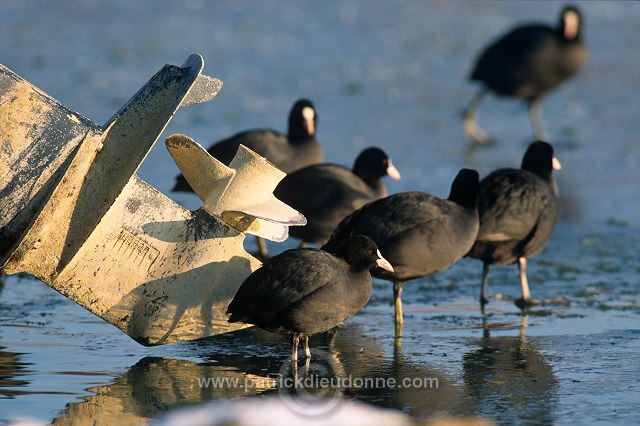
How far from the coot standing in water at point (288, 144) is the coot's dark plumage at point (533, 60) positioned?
4481 mm

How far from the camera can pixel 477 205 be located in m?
6.71

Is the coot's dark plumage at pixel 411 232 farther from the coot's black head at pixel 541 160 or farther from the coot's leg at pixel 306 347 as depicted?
the coot's black head at pixel 541 160

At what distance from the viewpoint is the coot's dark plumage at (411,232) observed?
5.84 m

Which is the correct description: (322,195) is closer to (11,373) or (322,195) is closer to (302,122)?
(302,122)

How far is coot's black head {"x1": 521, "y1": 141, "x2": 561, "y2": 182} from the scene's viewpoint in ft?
24.5

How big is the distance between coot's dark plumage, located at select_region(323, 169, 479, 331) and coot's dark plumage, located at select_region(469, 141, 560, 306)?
534 millimetres

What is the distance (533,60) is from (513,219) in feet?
22.1

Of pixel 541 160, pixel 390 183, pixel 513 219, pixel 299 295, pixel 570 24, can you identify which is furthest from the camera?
pixel 570 24

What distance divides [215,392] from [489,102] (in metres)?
11.0

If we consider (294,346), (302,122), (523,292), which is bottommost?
(294,346)

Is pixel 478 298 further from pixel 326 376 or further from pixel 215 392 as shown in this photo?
pixel 215 392

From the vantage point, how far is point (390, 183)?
9.85 m

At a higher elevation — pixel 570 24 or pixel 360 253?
pixel 570 24

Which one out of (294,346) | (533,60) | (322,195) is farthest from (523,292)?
(533,60)
